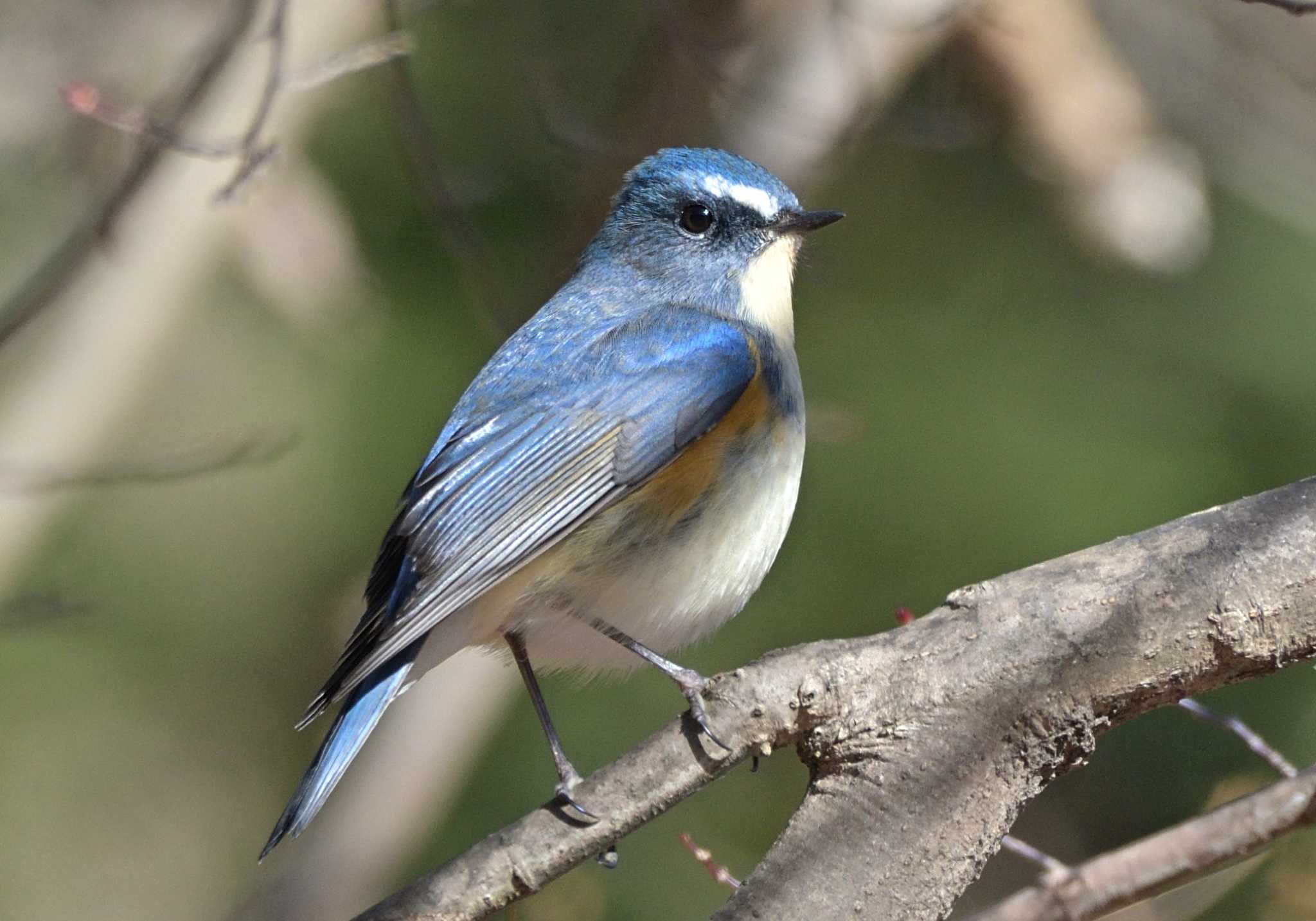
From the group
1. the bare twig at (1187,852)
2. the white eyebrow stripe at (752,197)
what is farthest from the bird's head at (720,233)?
the bare twig at (1187,852)

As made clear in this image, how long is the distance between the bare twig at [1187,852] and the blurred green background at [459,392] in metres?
1.92

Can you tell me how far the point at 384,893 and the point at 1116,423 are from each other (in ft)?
9.64

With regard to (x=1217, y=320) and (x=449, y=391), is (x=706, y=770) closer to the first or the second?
(x=449, y=391)

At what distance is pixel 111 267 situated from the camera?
464 centimetres

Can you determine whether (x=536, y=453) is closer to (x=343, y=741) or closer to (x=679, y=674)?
(x=679, y=674)

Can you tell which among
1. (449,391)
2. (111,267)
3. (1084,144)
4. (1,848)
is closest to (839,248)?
(1084,144)

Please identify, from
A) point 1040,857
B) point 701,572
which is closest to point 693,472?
point 701,572

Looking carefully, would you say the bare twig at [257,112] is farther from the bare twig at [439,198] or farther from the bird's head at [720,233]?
the bird's head at [720,233]

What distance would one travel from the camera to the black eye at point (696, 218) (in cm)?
399

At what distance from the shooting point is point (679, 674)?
3.15m

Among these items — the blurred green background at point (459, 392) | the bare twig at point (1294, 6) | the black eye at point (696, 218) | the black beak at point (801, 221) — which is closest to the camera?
the bare twig at point (1294, 6)

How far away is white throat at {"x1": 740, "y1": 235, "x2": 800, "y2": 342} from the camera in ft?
12.8

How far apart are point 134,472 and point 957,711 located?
9.49 feet

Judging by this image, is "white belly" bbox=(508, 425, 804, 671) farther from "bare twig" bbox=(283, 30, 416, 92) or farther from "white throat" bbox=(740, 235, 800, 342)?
"bare twig" bbox=(283, 30, 416, 92)
